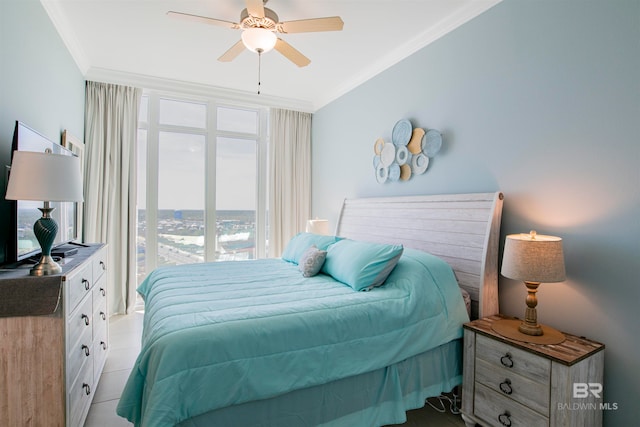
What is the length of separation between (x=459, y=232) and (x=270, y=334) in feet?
5.19

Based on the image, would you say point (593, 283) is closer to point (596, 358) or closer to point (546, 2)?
point (596, 358)

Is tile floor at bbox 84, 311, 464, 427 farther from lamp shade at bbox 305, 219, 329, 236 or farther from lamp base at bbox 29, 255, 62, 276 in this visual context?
lamp shade at bbox 305, 219, 329, 236

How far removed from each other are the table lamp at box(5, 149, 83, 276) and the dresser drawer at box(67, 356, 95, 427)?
0.70 meters

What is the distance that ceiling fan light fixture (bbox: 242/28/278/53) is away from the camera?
89.6 inches

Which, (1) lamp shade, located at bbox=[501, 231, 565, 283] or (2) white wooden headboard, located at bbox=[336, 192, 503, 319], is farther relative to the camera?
(2) white wooden headboard, located at bbox=[336, 192, 503, 319]

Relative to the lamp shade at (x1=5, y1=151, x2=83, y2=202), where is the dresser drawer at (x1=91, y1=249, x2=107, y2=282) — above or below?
below

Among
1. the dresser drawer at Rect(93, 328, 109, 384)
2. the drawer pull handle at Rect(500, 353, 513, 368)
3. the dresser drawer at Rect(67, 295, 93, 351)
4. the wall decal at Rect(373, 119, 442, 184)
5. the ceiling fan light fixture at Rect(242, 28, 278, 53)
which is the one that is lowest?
the dresser drawer at Rect(93, 328, 109, 384)

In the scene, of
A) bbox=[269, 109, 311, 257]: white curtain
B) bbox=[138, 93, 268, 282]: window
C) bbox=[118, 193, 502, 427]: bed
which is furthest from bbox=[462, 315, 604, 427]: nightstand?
bbox=[138, 93, 268, 282]: window

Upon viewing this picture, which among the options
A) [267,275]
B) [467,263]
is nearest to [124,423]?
[267,275]

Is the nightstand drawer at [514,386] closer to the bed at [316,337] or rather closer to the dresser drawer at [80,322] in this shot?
the bed at [316,337]

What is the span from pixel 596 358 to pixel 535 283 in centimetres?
44

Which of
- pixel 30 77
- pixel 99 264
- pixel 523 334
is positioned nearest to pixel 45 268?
pixel 99 264

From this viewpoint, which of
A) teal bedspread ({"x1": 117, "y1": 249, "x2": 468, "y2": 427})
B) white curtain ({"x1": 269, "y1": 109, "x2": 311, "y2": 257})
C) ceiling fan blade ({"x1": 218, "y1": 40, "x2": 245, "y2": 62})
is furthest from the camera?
white curtain ({"x1": 269, "y1": 109, "x2": 311, "y2": 257})

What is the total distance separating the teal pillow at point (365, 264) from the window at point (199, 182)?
2496 millimetres
